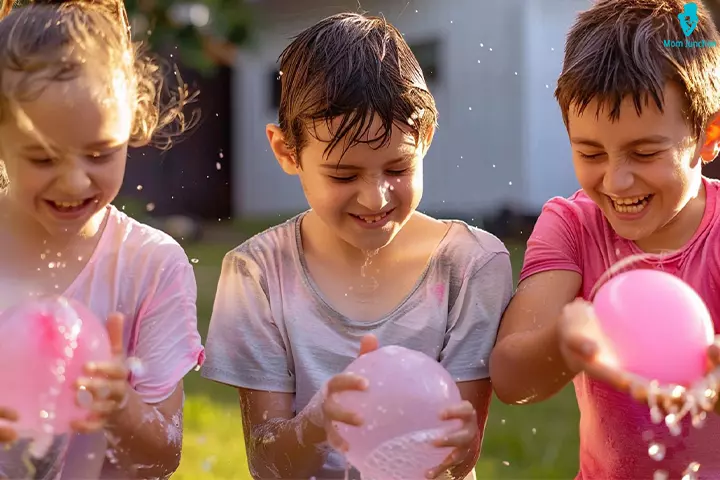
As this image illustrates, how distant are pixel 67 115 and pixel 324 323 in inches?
28.9

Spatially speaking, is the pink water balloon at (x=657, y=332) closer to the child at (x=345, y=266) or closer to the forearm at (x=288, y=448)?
the child at (x=345, y=266)

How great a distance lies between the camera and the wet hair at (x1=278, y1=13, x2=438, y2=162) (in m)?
2.16

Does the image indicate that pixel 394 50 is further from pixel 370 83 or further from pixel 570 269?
pixel 570 269

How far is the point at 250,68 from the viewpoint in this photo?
19.6 feet

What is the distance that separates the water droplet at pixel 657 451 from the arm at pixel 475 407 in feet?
1.26

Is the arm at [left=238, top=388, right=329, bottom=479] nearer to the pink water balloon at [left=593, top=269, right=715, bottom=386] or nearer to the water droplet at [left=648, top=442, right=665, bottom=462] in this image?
the pink water balloon at [left=593, top=269, right=715, bottom=386]

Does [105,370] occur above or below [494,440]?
above

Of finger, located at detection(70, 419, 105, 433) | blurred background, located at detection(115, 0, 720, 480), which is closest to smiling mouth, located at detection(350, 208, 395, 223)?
blurred background, located at detection(115, 0, 720, 480)

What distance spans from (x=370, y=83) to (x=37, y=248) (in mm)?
812

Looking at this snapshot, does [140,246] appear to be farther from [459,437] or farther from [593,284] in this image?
[593,284]

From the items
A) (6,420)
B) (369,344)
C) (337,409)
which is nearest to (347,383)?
(337,409)

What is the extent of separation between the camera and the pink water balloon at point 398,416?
1933mm

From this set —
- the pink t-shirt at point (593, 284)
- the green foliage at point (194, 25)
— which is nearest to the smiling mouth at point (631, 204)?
the pink t-shirt at point (593, 284)

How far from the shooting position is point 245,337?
2309mm
